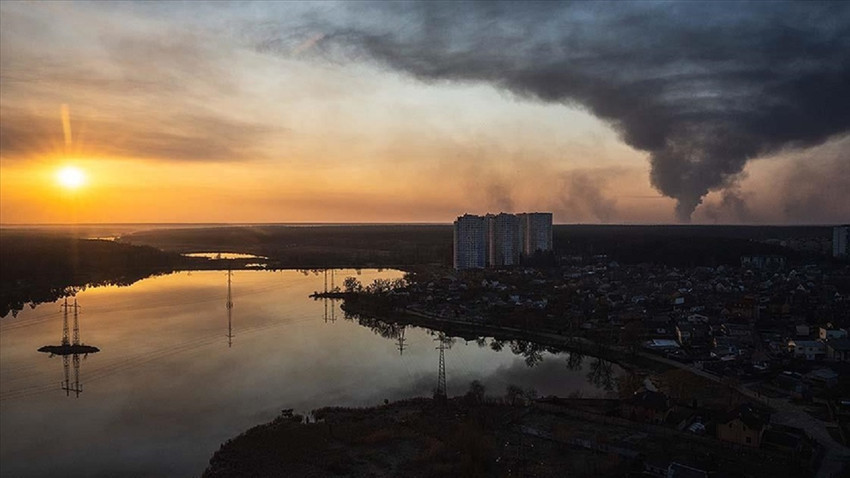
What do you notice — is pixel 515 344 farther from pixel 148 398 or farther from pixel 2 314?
pixel 2 314

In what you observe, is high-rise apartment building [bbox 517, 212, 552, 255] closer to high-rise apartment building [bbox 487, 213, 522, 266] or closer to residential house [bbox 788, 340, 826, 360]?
high-rise apartment building [bbox 487, 213, 522, 266]

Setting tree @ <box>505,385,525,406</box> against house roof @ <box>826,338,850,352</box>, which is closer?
tree @ <box>505,385,525,406</box>

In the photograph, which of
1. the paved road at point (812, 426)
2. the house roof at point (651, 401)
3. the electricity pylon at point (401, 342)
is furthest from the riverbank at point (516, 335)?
the house roof at point (651, 401)

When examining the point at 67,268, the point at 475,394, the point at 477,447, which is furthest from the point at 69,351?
the point at 67,268

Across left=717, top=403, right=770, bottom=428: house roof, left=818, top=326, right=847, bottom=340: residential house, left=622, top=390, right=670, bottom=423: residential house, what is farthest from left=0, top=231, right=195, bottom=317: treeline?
left=818, top=326, right=847, bottom=340: residential house

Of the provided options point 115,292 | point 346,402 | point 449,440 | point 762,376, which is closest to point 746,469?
point 449,440

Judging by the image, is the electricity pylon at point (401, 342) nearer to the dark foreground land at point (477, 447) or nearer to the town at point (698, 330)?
the town at point (698, 330)
